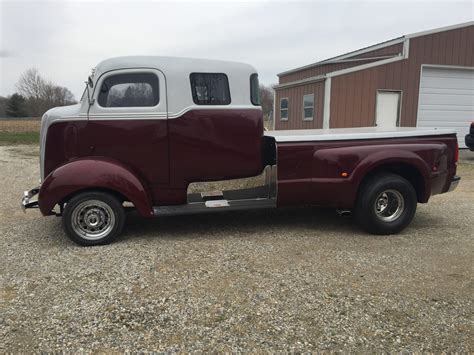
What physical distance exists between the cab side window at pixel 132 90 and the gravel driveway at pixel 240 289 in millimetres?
1791

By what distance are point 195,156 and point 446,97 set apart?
40.8 feet

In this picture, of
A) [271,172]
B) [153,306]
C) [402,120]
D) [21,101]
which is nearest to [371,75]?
[402,120]

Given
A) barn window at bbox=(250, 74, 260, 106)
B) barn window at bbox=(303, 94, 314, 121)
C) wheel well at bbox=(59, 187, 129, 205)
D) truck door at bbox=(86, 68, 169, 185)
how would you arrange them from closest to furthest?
wheel well at bbox=(59, 187, 129, 205) → truck door at bbox=(86, 68, 169, 185) → barn window at bbox=(250, 74, 260, 106) → barn window at bbox=(303, 94, 314, 121)

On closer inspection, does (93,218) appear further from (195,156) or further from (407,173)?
(407,173)

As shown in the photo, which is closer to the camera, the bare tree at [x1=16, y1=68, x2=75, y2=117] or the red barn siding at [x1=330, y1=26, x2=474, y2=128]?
the red barn siding at [x1=330, y1=26, x2=474, y2=128]

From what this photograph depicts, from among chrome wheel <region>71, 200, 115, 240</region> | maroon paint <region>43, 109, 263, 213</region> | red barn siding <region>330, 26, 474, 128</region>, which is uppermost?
red barn siding <region>330, 26, 474, 128</region>

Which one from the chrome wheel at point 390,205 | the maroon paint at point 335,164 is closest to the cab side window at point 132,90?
the maroon paint at point 335,164

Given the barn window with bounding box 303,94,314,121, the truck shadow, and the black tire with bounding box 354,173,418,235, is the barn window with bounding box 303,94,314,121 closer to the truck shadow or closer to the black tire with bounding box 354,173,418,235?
the truck shadow

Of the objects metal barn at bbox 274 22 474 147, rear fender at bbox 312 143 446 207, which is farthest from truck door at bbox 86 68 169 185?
metal barn at bbox 274 22 474 147

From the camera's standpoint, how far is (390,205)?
543 cm

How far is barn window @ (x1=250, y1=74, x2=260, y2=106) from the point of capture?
17.4ft

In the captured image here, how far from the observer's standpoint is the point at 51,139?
4.91m

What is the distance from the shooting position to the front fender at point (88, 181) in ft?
15.4

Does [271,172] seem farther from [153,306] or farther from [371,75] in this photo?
[371,75]
